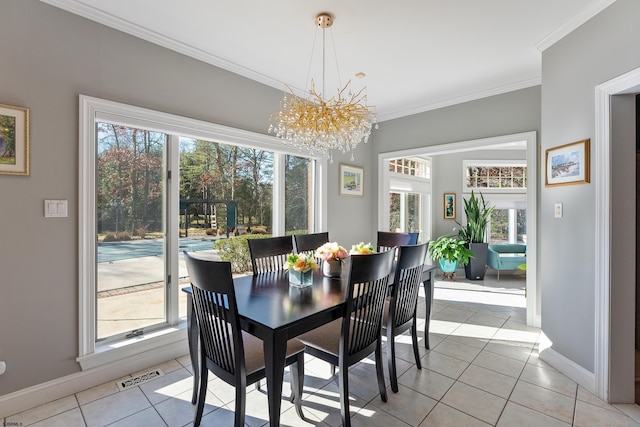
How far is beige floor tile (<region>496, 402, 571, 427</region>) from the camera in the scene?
1.82m

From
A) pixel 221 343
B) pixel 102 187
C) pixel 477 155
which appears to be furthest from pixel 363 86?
pixel 477 155

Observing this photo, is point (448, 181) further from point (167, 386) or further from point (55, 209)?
point (55, 209)

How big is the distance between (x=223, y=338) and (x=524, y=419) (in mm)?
1929

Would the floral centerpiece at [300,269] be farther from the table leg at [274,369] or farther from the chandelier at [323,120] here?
the chandelier at [323,120]

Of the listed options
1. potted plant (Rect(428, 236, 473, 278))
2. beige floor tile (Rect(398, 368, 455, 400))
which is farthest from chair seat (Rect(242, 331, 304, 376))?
potted plant (Rect(428, 236, 473, 278))

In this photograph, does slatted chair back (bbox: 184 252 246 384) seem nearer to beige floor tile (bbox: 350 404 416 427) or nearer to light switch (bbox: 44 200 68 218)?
beige floor tile (bbox: 350 404 416 427)

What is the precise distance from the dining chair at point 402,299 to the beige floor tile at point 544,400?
0.69 metres

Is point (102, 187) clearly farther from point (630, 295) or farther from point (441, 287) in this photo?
point (441, 287)

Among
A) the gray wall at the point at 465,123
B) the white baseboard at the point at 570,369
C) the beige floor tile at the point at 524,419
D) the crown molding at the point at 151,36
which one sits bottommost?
the beige floor tile at the point at 524,419

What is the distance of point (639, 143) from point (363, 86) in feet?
8.52

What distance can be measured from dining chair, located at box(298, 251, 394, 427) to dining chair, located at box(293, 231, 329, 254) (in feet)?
3.34

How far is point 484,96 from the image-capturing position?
362cm

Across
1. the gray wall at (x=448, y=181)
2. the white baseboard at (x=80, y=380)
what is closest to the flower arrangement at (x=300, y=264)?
the white baseboard at (x=80, y=380)

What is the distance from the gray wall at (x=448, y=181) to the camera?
633 cm
